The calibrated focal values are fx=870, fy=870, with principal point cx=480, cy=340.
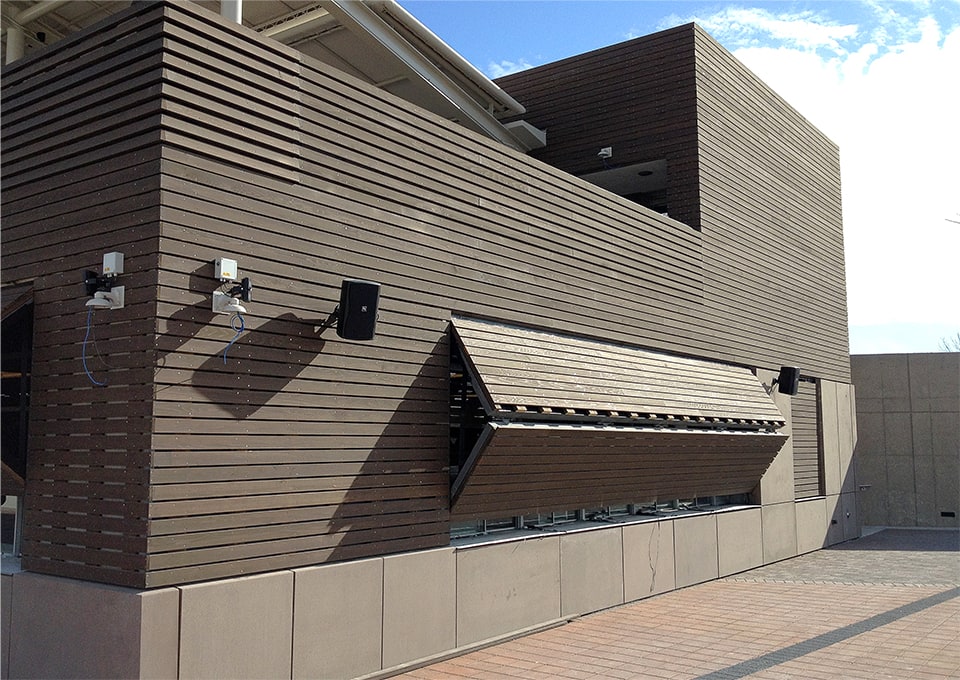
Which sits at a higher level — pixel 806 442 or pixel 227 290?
pixel 227 290

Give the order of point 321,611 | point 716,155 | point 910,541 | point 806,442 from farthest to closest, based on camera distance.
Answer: point 910,541, point 806,442, point 716,155, point 321,611

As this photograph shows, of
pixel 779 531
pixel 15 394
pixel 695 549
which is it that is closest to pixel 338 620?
pixel 15 394

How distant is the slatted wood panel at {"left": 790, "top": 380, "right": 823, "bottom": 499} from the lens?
49.0 feet

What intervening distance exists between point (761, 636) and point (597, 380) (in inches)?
118

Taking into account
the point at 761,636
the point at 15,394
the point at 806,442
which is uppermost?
the point at 15,394

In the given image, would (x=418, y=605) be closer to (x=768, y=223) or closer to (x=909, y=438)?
A: (x=768, y=223)

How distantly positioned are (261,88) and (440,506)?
3831 mm

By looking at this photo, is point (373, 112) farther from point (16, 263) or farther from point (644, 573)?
point (644, 573)

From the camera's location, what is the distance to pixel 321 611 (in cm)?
651

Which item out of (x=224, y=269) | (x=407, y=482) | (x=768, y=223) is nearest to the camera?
(x=224, y=269)

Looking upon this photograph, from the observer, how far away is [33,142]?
6758mm

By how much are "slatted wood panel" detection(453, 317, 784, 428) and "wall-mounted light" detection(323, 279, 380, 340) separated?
4.36ft

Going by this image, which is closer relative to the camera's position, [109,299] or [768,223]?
[109,299]

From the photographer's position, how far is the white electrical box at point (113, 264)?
589cm
